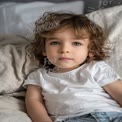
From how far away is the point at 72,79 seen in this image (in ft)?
3.76

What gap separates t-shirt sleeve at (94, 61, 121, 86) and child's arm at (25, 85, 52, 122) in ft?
0.71

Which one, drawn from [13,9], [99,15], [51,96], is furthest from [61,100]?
[13,9]

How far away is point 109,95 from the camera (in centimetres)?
113

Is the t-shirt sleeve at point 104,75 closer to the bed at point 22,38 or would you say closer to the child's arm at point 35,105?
the bed at point 22,38

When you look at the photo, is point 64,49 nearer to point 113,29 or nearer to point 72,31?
point 72,31

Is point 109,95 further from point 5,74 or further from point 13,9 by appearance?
point 13,9

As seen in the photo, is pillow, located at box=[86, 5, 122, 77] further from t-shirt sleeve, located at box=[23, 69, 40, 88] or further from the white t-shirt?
t-shirt sleeve, located at box=[23, 69, 40, 88]

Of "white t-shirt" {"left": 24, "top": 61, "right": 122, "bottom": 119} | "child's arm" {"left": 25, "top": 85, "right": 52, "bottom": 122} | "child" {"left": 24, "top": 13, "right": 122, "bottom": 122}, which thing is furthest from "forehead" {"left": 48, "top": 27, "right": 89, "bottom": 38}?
"child's arm" {"left": 25, "top": 85, "right": 52, "bottom": 122}

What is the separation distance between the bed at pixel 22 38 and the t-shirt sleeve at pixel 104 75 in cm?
8

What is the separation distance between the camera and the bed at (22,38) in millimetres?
1177

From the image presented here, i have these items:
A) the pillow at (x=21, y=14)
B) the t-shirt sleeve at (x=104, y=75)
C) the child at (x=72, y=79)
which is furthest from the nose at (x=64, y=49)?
the pillow at (x=21, y=14)

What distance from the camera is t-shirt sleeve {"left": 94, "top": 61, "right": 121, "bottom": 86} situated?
112 cm

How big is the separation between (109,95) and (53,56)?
0.79ft

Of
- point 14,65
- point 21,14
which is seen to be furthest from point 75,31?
point 21,14
